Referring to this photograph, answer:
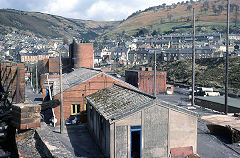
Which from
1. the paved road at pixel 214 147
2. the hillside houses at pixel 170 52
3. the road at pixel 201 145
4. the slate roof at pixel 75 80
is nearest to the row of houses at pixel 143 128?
the road at pixel 201 145

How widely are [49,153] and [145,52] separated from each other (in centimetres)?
10080

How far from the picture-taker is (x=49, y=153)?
3.97 metres

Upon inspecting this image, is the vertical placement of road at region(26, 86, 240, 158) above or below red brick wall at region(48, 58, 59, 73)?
below

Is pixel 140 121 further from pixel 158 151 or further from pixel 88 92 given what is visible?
pixel 88 92

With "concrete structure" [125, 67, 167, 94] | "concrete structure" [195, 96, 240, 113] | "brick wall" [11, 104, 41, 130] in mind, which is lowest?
"concrete structure" [195, 96, 240, 113]

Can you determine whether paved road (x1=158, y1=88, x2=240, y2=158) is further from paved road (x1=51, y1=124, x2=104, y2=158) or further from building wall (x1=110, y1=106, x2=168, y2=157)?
paved road (x1=51, y1=124, x2=104, y2=158)

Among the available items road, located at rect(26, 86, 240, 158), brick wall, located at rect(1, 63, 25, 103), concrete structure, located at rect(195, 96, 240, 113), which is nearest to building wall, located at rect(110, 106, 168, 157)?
road, located at rect(26, 86, 240, 158)

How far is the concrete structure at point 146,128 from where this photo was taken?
46.8 feet

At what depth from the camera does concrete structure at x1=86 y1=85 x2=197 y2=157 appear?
1426 cm

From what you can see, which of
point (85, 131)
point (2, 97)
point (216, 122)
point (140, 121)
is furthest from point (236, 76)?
point (2, 97)

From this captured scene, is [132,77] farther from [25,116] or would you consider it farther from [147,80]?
[25,116]

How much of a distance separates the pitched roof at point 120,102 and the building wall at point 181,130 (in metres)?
1.74

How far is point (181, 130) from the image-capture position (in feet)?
49.9

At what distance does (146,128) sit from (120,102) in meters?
2.75
